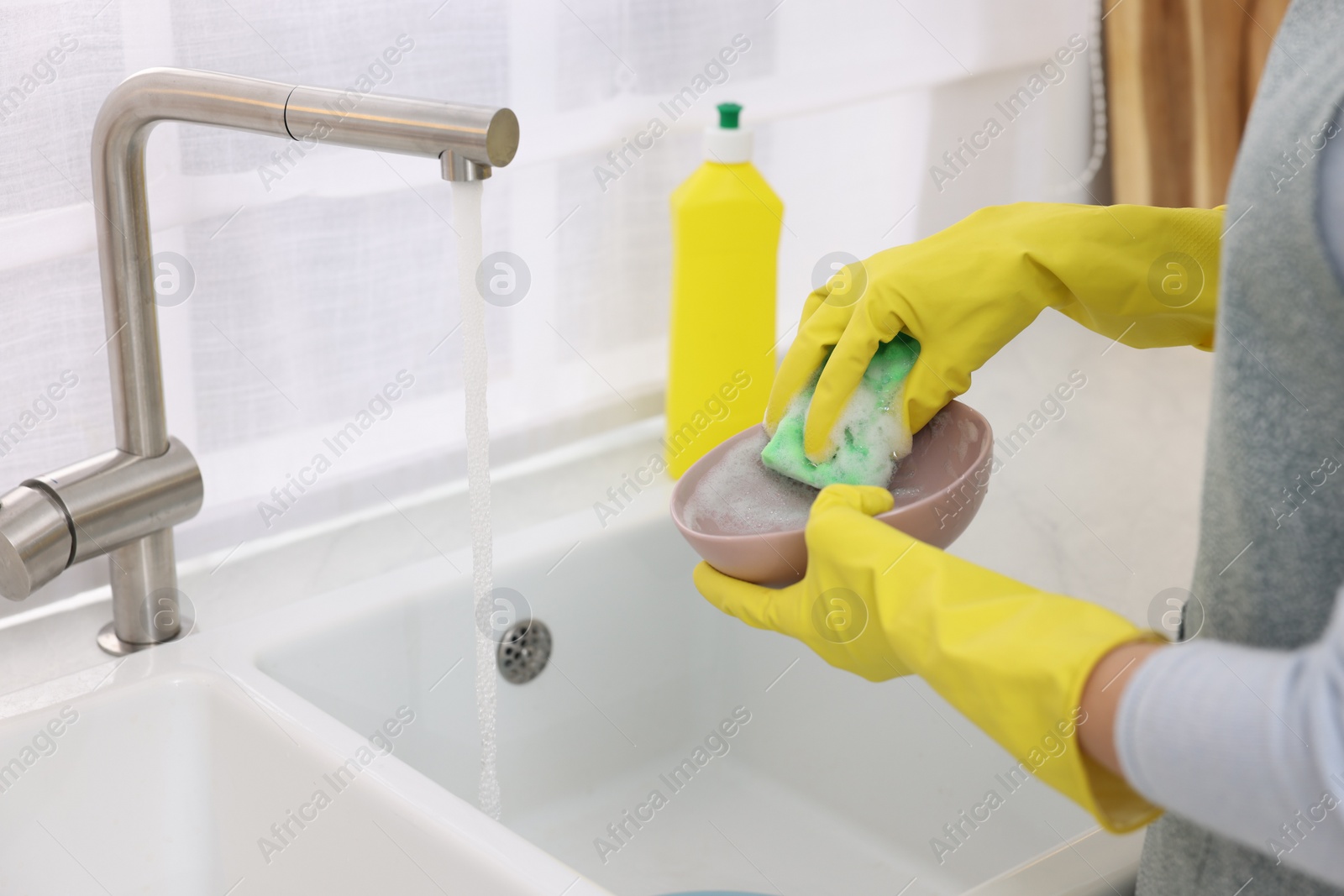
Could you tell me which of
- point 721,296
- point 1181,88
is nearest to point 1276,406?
point 721,296

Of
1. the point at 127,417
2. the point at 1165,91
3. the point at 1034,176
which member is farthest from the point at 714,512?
the point at 1165,91

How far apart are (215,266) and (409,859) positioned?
46 cm

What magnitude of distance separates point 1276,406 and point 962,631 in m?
0.16

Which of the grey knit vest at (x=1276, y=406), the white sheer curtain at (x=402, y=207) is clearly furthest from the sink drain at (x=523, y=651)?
the grey knit vest at (x=1276, y=406)

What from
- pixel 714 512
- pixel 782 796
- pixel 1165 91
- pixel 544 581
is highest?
pixel 1165 91

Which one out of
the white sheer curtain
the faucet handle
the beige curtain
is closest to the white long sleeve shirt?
the faucet handle

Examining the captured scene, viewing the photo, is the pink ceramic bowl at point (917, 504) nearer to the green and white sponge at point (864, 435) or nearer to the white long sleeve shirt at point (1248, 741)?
A: the green and white sponge at point (864, 435)

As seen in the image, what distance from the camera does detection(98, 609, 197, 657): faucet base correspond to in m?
0.83

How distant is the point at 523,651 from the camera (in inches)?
38.8

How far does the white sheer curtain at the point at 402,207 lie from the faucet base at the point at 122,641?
0.10 metres

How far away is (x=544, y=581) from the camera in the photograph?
993mm

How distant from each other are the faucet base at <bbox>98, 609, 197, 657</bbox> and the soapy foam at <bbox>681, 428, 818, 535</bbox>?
0.37 meters

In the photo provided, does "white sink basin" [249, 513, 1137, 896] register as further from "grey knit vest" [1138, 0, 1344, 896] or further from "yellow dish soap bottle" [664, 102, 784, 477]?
"grey knit vest" [1138, 0, 1344, 896]

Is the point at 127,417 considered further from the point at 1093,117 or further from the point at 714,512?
the point at 1093,117
